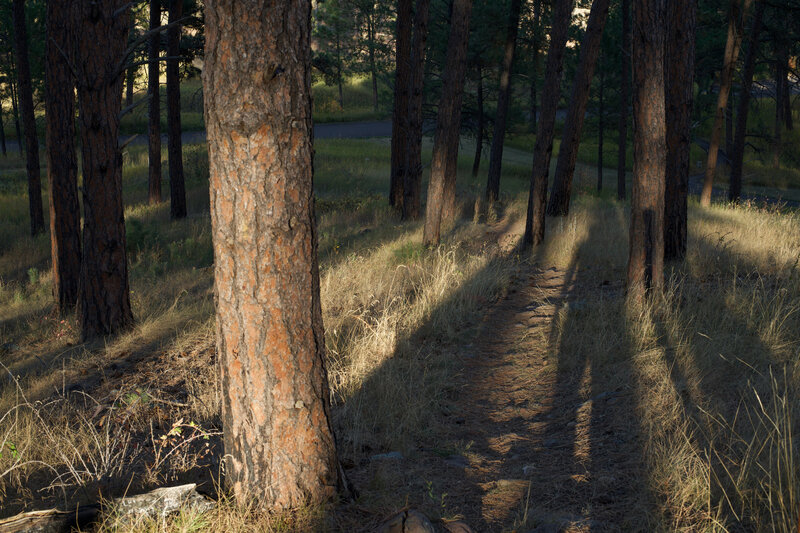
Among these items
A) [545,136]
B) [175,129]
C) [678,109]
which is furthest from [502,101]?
[678,109]

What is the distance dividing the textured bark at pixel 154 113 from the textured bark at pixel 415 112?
25.4 ft

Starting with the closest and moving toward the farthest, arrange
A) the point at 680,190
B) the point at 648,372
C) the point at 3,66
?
the point at 648,372, the point at 680,190, the point at 3,66

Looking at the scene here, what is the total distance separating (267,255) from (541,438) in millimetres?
2521

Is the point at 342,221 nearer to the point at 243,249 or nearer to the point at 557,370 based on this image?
the point at 557,370

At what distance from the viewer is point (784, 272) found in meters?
7.62

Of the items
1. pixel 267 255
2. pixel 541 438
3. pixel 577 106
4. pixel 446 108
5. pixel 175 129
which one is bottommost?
pixel 541 438

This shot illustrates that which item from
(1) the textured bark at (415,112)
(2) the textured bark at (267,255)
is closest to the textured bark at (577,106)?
(1) the textured bark at (415,112)

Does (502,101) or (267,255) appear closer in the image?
(267,255)

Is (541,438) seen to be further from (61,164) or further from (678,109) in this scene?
(61,164)

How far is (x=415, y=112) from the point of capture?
43.2ft

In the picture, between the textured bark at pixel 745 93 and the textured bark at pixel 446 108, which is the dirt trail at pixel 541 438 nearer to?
the textured bark at pixel 446 108

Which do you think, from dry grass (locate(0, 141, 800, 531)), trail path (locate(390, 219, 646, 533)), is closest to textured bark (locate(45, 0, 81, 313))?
dry grass (locate(0, 141, 800, 531))

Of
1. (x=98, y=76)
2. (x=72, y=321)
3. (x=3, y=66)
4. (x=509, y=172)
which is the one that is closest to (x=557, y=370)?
(x=98, y=76)

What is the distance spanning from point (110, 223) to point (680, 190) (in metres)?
8.01
